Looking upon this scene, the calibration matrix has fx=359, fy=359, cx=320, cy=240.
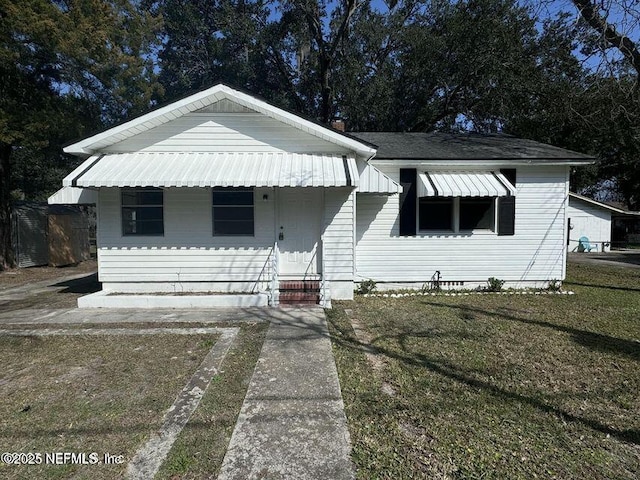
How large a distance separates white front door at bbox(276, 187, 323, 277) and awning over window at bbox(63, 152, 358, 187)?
30.7 inches

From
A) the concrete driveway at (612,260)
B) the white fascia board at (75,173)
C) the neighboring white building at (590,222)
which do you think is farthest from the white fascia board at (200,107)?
the neighboring white building at (590,222)

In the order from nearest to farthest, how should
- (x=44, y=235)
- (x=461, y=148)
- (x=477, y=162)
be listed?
1. (x=477, y=162)
2. (x=461, y=148)
3. (x=44, y=235)

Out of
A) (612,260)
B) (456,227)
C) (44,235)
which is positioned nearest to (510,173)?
(456,227)

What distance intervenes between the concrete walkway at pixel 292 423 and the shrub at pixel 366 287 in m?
4.06

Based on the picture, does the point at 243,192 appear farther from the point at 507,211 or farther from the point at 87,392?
the point at 507,211


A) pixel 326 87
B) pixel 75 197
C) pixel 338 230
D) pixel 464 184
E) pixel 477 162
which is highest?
pixel 326 87

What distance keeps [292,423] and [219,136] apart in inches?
259

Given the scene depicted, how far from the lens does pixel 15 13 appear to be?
1115 cm

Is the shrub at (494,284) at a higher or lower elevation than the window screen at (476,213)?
lower

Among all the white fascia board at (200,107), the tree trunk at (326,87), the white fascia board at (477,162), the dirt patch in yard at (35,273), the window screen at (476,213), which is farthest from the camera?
the tree trunk at (326,87)

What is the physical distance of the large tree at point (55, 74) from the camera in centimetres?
1158

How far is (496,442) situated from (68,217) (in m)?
18.4

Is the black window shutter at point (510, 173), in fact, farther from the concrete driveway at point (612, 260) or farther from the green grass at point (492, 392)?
the concrete driveway at point (612, 260)

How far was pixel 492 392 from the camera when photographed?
3.74 meters
